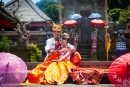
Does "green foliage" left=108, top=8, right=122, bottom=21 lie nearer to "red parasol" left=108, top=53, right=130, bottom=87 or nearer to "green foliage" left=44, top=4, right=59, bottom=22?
"green foliage" left=44, top=4, right=59, bottom=22

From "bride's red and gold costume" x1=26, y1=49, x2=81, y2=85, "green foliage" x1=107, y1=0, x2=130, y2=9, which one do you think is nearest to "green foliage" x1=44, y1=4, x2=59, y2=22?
"green foliage" x1=107, y1=0, x2=130, y2=9

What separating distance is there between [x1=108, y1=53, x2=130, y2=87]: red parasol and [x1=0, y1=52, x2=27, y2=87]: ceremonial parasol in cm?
144

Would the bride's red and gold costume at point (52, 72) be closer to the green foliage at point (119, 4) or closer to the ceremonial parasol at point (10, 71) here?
the ceremonial parasol at point (10, 71)

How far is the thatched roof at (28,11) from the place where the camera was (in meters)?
28.4

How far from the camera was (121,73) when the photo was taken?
409 cm

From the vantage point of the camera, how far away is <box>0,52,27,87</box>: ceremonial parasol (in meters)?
4.32

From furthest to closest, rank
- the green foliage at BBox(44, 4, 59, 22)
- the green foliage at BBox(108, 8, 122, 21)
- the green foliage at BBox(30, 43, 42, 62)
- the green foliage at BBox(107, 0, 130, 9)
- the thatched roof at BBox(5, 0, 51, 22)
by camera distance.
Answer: the green foliage at BBox(44, 4, 59, 22)
the green foliage at BBox(107, 0, 130, 9)
the green foliage at BBox(108, 8, 122, 21)
the thatched roof at BBox(5, 0, 51, 22)
the green foliage at BBox(30, 43, 42, 62)

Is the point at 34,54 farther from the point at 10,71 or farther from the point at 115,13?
the point at 115,13

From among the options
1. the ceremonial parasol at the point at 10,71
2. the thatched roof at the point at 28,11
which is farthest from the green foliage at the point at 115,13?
the ceremonial parasol at the point at 10,71

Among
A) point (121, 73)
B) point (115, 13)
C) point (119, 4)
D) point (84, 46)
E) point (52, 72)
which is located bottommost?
point (84, 46)

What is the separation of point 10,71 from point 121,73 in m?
1.69

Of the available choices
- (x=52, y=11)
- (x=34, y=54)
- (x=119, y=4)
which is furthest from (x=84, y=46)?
(x=52, y=11)

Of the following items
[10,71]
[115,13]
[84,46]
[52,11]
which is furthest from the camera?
[52,11]

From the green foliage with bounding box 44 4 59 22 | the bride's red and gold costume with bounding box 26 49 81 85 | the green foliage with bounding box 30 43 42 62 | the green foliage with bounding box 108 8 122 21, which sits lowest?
the green foliage with bounding box 30 43 42 62
